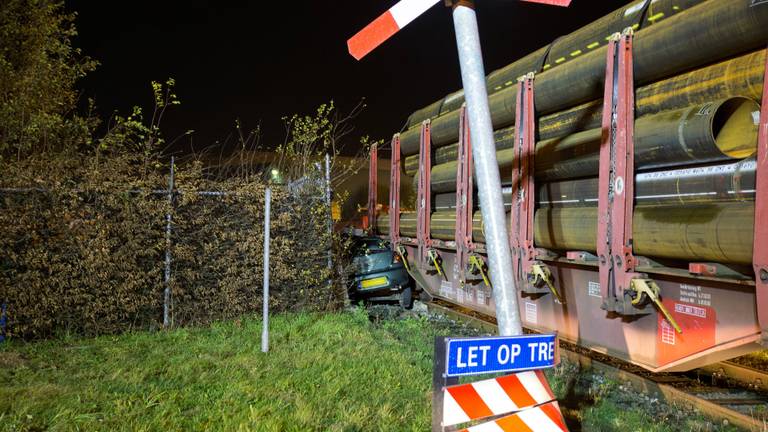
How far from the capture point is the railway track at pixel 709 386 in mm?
4520

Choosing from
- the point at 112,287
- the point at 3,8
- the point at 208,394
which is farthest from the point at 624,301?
the point at 3,8

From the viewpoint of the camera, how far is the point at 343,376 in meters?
5.36

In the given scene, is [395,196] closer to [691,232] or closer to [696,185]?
[696,185]

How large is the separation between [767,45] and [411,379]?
394 cm

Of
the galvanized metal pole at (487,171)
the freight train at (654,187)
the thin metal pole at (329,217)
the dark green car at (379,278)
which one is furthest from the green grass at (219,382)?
the dark green car at (379,278)

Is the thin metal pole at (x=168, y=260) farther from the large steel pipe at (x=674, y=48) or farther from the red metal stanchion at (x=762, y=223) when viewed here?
the red metal stanchion at (x=762, y=223)

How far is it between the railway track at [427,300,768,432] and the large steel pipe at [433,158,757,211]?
1672 mm

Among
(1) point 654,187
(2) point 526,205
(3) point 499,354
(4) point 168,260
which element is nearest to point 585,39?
(2) point 526,205

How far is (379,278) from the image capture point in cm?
986

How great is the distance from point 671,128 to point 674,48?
708 millimetres

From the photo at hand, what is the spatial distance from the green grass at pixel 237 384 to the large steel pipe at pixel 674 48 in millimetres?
2931

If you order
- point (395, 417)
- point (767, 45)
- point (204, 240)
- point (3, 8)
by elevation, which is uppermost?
point (3, 8)

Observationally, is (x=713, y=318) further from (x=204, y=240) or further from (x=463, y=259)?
(x=204, y=240)

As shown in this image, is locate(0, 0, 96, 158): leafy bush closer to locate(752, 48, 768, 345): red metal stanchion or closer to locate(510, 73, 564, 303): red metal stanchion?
locate(510, 73, 564, 303): red metal stanchion
